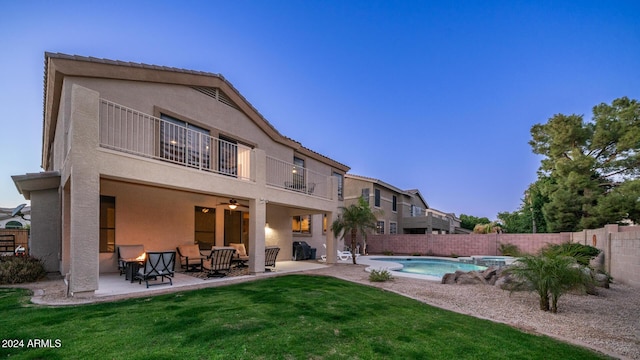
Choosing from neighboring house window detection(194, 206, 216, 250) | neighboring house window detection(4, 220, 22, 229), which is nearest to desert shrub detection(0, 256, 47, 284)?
neighboring house window detection(194, 206, 216, 250)

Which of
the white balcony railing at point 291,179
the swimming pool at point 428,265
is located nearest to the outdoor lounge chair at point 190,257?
the white balcony railing at point 291,179

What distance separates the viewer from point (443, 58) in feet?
90.7

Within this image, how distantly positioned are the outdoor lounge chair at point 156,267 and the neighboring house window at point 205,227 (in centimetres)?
376

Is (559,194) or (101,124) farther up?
(101,124)

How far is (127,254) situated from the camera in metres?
9.88

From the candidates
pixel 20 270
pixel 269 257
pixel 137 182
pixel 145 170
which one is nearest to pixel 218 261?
pixel 269 257

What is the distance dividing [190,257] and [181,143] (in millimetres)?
4285

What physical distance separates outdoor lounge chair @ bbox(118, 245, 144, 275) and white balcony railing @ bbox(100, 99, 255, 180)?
3.20 metres

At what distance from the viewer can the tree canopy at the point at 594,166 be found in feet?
62.0

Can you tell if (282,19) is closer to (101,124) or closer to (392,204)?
(101,124)

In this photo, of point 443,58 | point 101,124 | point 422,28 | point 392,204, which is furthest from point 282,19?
point 392,204

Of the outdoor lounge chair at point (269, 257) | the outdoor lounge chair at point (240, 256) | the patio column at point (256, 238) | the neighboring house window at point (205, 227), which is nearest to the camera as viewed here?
the patio column at point (256, 238)

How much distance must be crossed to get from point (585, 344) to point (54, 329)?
27.5 feet

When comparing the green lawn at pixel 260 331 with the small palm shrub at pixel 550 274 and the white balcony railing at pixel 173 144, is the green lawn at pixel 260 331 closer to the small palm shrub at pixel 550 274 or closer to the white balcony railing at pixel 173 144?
the small palm shrub at pixel 550 274
